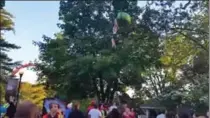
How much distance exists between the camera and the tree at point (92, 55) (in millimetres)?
36594

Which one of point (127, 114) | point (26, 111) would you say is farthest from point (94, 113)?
point (26, 111)

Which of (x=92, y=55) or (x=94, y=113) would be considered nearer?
(x=94, y=113)

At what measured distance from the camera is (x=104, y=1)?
41688mm

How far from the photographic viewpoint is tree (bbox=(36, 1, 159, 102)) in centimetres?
3659

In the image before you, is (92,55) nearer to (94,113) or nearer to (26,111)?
(94,113)

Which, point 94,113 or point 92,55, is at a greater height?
point 92,55

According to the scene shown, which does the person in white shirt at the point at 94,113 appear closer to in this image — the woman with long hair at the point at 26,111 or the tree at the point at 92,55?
the woman with long hair at the point at 26,111

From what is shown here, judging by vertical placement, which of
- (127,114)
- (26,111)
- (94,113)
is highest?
(127,114)

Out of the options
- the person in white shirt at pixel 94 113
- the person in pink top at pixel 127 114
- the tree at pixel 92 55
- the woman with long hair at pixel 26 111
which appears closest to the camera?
the woman with long hair at pixel 26 111

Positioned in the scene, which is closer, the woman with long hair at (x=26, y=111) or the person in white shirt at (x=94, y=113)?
the woman with long hair at (x=26, y=111)

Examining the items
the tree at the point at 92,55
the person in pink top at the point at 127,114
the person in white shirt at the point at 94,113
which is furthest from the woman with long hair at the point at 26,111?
the tree at the point at 92,55

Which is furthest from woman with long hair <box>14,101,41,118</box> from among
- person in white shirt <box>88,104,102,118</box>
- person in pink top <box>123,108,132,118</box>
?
person in pink top <box>123,108,132,118</box>

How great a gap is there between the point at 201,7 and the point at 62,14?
19868mm

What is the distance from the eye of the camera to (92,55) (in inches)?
1453
